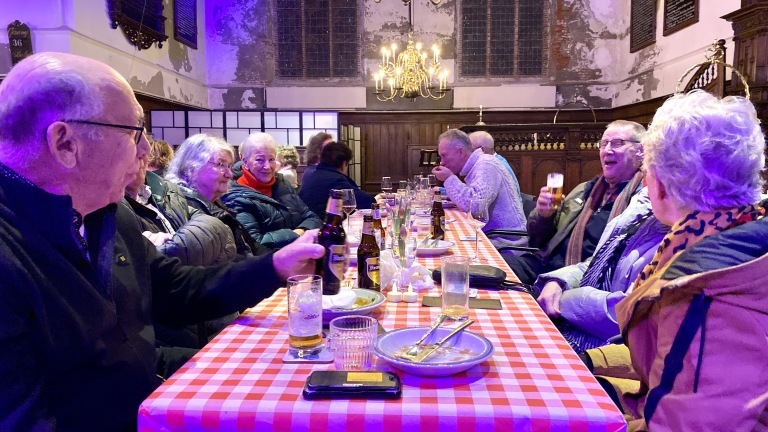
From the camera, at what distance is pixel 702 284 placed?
3.55ft

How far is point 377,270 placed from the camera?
5.92 feet

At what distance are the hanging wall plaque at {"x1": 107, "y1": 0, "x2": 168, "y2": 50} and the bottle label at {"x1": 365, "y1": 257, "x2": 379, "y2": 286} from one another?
23.6 ft

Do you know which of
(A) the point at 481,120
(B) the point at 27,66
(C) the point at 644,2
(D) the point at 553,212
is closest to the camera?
(B) the point at 27,66

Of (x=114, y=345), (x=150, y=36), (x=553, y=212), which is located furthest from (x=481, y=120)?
(x=114, y=345)

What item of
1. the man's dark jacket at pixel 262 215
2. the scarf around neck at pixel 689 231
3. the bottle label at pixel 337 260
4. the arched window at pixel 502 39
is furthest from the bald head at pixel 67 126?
the arched window at pixel 502 39

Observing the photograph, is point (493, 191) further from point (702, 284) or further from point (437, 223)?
point (702, 284)

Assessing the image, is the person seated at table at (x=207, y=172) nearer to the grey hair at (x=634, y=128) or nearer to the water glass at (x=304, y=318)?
the water glass at (x=304, y=318)

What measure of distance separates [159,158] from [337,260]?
1.97m

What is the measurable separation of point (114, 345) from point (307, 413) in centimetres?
60

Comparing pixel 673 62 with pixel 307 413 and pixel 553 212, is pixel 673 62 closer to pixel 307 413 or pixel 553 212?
pixel 553 212

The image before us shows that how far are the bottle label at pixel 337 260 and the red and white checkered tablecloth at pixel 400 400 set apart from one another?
36 centimetres

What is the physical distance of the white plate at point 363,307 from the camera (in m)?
1.46

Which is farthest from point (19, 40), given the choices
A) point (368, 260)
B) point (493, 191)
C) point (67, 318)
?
point (67, 318)

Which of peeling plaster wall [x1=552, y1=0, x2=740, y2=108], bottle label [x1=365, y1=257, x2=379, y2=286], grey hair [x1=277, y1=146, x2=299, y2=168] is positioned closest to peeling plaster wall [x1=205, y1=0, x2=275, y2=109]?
grey hair [x1=277, y1=146, x2=299, y2=168]
